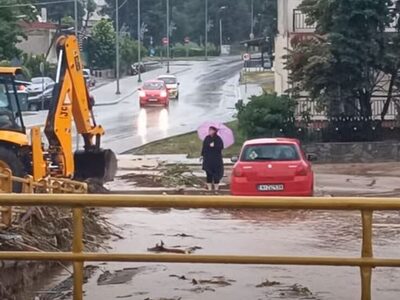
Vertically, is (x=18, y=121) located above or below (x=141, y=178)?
above

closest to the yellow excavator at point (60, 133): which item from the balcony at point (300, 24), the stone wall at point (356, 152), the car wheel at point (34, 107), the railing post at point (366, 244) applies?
the railing post at point (366, 244)

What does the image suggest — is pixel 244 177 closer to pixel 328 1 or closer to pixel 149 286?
pixel 149 286

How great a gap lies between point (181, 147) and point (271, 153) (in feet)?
62.9

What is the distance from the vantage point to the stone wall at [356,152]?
123 ft

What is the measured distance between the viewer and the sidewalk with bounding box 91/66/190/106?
2815 inches

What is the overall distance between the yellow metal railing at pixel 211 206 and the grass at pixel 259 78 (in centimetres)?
7163

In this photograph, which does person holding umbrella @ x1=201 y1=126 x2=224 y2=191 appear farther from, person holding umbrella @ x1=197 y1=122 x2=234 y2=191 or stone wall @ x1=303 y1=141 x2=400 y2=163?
stone wall @ x1=303 y1=141 x2=400 y2=163

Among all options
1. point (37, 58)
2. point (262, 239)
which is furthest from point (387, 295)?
point (37, 58)

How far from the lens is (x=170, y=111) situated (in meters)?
61.6

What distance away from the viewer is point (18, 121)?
19.5 metres

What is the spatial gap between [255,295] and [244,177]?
37.2ft

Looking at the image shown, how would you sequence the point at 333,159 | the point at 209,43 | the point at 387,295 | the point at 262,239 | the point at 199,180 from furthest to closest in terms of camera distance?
the point at 209,43 → the point at 333,159 → the point at 199,180 → the point at 262,239 → the point at 387,295

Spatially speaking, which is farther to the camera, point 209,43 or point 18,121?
point 209,43

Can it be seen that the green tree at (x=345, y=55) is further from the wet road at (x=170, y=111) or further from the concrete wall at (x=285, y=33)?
the wet road at (x=170, y=111)
